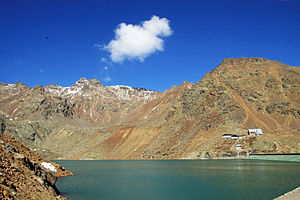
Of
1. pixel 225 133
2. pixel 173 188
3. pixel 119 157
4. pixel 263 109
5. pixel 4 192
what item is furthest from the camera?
pixel 119 157

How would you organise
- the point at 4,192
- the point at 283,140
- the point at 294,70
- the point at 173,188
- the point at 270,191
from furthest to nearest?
1. the point at 294,70
2. the point at 283,140
3. the point at 173,188
4. the point at 270,191
5. the point at 4,192

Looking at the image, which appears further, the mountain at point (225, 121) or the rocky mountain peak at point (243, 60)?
the rocky mountain peak at point (243, 60)

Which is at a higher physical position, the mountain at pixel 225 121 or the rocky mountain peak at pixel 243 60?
the rocky mountain peak at pixel 243 60

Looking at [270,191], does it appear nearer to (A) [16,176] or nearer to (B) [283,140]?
(A) [16,176]

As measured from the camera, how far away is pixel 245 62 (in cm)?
17938

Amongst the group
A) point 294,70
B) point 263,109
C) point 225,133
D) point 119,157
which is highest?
point 294,70

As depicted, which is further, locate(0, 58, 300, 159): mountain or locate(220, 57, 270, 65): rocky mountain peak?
locate(220, 57, 270, 65): rocky mountain peak

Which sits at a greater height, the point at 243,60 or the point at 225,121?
the point at 243,60

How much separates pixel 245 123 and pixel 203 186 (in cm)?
9539

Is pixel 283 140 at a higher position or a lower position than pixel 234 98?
lower

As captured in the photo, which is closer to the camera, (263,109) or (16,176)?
(16,176)

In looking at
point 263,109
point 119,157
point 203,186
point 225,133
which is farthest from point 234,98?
point 203,186

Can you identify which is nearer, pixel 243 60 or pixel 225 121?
pixel 225 121

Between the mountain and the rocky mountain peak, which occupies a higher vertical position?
the rocky mountain peak
